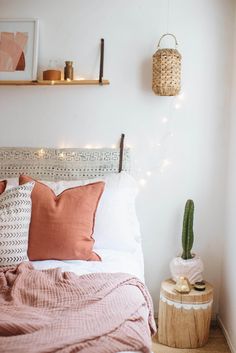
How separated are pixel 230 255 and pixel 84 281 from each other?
1.29m

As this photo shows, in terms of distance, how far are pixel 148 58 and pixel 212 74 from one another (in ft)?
1.51

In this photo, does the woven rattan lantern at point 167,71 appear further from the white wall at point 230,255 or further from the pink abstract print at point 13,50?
the pink abstract print at point 13,50

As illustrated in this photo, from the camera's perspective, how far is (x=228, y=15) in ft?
9.20

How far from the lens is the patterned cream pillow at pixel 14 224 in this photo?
2035mm

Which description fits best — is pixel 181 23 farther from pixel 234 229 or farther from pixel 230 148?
pixel 234 229

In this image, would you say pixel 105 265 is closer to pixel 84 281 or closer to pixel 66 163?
pixel 84 281

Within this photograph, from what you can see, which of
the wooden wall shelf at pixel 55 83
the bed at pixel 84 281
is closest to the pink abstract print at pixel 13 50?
the wooden wall shelf at pixel 55 83

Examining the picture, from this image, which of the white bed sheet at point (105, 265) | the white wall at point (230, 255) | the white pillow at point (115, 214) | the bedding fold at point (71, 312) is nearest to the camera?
the bedding fold at point (71, 312)

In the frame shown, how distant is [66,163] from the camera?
287 centimetres

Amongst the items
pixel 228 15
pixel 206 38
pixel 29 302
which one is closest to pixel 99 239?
pixel 29 302

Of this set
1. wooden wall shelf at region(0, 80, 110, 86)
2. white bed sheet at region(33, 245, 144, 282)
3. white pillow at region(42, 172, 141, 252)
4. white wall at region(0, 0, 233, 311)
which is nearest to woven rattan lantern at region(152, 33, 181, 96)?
white wall at region(0, 0, 233, 311)

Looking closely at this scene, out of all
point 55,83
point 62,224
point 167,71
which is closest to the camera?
point 62,224

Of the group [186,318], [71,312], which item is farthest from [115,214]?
[71,312]

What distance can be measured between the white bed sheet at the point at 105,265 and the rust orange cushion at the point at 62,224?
49mm
